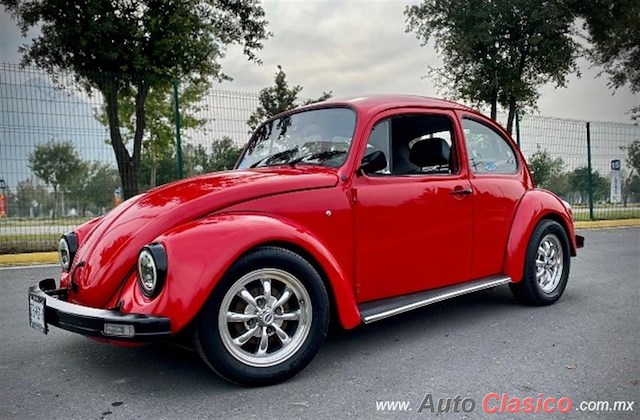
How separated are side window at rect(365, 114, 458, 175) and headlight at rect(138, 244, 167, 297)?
1646 mm

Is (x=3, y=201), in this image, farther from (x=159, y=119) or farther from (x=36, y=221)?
(x=159, y=119)

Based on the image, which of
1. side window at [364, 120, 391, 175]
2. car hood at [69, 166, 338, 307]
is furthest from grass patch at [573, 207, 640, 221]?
car hood at [69, 166, 338, 307]

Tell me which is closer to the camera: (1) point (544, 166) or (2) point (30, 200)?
(2) point (30, 200)

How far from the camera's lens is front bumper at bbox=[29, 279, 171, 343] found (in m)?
2.52

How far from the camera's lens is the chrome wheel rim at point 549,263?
4602 mm

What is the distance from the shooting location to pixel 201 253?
8.70 feet

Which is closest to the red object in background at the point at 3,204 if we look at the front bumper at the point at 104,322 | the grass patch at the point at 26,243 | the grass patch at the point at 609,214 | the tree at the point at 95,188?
the grass patch at the point at 26,243

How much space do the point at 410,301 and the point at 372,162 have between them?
100cm

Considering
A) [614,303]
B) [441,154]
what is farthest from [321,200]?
[614,303]

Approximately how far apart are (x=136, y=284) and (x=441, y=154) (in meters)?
2.47

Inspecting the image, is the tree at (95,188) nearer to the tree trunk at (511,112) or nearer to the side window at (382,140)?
the side window at (382,140)

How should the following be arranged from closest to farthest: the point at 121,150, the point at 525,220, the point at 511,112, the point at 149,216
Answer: the point at 149,216, the point at 525,220, the point at 121,150, the point at 511,112

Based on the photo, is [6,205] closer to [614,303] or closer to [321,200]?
[321,200]

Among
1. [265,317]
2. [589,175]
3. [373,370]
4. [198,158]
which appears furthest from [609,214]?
[265,317]
